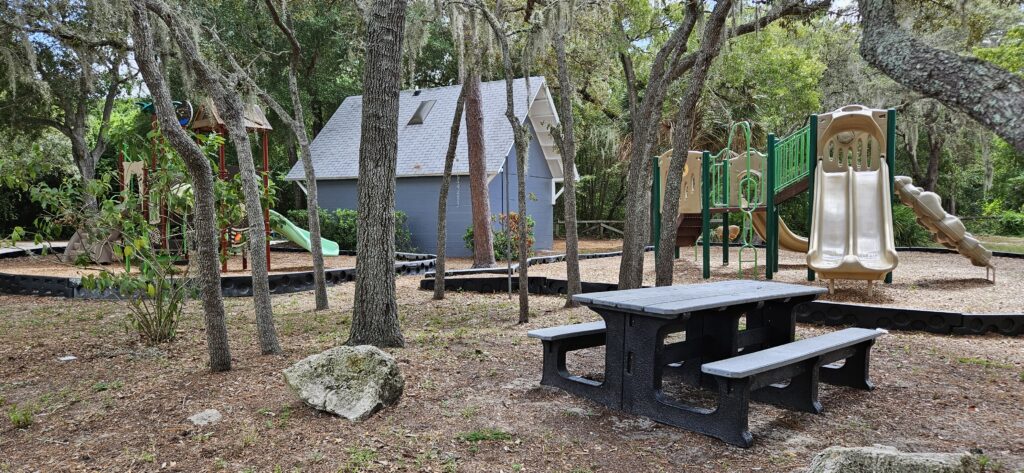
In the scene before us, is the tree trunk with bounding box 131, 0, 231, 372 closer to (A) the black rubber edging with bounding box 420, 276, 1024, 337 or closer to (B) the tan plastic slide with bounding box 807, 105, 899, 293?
(A) the black rubber edging with bounding box 420, 276, 1024, 337

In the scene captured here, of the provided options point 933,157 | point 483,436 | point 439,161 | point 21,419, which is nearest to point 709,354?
point 483,436

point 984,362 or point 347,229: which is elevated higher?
point 347,229

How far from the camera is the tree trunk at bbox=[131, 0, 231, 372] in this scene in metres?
4.32

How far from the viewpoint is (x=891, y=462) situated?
2057 mm

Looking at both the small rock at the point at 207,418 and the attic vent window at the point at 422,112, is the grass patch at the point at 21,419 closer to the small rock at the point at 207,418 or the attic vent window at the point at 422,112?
the small rock at the point at 207,418

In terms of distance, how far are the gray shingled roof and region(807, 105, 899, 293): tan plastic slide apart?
840cm

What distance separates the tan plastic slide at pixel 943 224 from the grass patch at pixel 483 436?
351 inches

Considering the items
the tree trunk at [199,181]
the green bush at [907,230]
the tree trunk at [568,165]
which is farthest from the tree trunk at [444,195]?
the green bush at [907,230]

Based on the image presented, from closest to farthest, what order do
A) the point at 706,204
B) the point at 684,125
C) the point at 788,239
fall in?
1. the point at 684,125
2. the point at 706,204
3. the point at 788,239

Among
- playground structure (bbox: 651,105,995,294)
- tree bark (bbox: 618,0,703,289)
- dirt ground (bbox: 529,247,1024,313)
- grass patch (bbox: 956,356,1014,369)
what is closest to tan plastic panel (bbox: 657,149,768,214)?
playground structure (bbox: 651,105,995,294)

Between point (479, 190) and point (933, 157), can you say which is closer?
point (479, 190)

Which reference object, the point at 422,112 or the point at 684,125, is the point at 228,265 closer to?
the point at 422,112

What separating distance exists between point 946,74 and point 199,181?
14.4 ft

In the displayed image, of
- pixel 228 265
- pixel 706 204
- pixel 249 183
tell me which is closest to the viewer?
pixel 249 183
